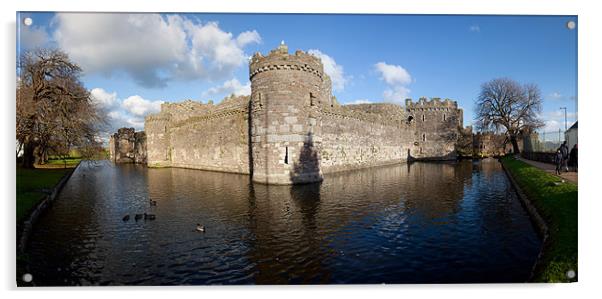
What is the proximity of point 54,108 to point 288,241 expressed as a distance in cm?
1320

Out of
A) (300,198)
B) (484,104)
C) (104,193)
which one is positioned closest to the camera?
(300,198)

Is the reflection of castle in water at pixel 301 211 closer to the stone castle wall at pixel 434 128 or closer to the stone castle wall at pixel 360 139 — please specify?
the stone castle wall at pixel 360 139

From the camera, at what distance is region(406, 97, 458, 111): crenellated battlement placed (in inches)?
1737

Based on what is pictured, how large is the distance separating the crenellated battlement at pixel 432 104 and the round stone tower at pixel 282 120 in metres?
31.5

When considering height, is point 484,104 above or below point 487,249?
above

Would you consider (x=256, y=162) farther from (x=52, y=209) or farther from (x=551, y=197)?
(x=551, y=197)

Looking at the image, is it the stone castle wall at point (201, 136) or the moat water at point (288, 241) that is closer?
the moat water at point (288, 241)

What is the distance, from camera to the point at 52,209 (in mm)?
11680

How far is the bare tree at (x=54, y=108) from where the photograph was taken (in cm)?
1130

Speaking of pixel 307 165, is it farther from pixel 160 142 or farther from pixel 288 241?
pixel 160 142

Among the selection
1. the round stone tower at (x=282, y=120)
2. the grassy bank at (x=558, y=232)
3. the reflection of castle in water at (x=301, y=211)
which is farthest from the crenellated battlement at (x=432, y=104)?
the grassy bank at (x=558, y=232)

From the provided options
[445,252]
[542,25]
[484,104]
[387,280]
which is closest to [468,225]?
[445,252]
